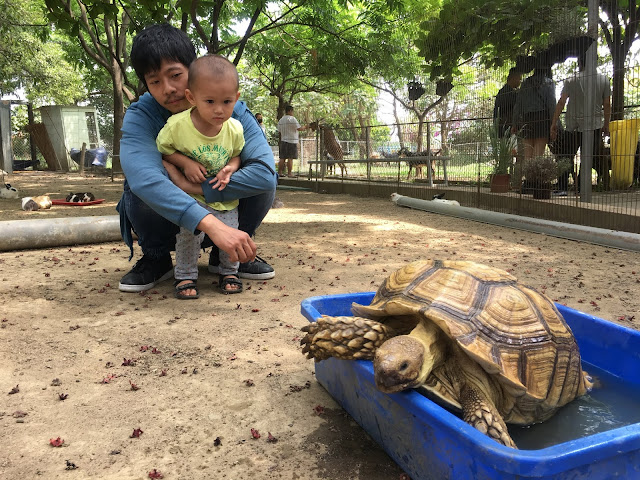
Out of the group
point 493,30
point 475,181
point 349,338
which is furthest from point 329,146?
point 349,338

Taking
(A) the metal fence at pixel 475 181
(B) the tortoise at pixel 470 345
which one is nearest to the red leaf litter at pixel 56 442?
(B) the tortoise at pixel 470 345

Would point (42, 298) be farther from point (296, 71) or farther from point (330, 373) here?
point (296, 71)

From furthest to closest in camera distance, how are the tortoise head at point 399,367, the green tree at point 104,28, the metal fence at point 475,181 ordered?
the metal fence at point 475,181
the green tree at point 104,28
the tortoise head at point 399,367

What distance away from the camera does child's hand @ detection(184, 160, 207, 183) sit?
3109 millimetres

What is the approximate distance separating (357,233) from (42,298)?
3.56 metres

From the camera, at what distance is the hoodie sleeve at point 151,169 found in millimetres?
2652

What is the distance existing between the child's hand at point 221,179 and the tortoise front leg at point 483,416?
1.99 m

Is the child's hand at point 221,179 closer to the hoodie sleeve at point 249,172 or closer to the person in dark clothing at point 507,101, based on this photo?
the hoodie sleeve at point 249,172

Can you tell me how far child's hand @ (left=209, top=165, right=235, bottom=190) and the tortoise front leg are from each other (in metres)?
1.99

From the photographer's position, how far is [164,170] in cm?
306

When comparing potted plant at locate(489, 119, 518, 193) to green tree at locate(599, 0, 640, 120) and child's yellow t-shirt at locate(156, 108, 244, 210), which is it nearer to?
green tree at locate(599, 0, 640, 120)

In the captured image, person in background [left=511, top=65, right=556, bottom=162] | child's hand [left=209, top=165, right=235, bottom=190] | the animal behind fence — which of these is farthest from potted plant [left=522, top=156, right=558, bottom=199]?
the animal behind fence

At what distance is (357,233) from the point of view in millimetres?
6199

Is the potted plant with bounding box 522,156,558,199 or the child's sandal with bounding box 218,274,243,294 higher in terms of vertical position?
the potted plant with bounding box 522,156,558,199
